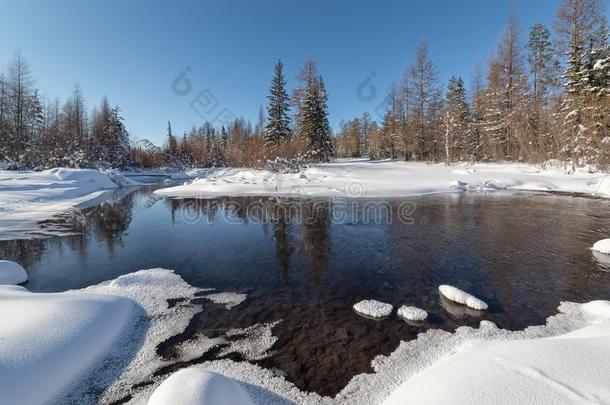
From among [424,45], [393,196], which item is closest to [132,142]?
[424,45]

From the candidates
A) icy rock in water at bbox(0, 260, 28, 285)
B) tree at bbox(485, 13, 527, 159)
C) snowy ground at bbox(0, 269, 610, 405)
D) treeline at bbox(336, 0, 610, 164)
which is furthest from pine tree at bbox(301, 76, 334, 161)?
snowy ground at bbox(0, 269, 610, 405)

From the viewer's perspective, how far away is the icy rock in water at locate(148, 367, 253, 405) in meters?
2.20

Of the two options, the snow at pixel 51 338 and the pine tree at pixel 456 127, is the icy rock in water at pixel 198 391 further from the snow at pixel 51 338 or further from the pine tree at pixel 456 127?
the pine tree at pixel 456 127

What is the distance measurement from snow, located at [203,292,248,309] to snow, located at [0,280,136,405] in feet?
3.83

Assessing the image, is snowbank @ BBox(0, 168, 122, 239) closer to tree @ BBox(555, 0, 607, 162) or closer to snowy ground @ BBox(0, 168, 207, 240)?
snowy ground @ BBox(0, 168, 207, 240)

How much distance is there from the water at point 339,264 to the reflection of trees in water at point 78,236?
0.05m

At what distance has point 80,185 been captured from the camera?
68.5 feet

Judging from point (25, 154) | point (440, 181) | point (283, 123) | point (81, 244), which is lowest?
point (81, 244)

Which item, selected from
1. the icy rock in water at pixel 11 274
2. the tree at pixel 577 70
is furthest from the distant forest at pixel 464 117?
the icy rock in water at pixel 11 274

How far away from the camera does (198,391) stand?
2.26 m

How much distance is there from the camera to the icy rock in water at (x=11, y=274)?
549 centimetres

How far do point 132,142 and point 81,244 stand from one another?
2411 inches

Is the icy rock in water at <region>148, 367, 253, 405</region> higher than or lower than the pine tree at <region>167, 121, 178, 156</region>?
lower

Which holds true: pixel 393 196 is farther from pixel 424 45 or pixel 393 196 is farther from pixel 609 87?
pixel 424 45
